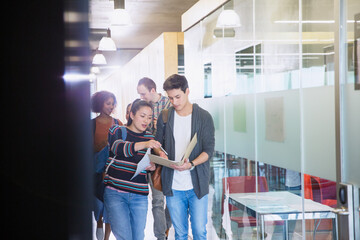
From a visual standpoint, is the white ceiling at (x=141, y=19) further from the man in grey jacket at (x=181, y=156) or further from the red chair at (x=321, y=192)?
the red chair at (x=321, y=192)

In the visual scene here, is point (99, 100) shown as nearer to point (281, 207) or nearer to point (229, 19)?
point (229, 19)

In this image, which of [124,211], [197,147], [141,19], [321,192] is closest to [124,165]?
[124,211]

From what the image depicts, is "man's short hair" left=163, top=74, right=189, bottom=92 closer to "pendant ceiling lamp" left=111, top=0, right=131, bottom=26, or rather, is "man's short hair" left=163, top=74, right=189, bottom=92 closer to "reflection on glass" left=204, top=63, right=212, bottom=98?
"reflection on glass" left=204, top=63, right=212, bottom=98

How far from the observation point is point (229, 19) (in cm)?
418

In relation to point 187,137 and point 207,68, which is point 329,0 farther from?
point 207,68

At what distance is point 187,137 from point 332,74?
1.53m

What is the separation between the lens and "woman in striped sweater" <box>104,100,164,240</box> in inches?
138

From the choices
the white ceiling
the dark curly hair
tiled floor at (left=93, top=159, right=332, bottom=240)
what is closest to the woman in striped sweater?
the dark curly hair

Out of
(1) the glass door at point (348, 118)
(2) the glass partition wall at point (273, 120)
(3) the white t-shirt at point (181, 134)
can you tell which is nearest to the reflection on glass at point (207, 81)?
(2) the glass partition wall at point (273, 120)

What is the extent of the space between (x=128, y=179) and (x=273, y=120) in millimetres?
1212

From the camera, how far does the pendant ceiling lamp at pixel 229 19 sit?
4051 mm

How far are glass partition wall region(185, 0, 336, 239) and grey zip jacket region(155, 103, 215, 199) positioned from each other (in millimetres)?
359

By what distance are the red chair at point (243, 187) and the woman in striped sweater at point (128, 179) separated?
77 centimetres

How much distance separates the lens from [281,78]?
3012mm
